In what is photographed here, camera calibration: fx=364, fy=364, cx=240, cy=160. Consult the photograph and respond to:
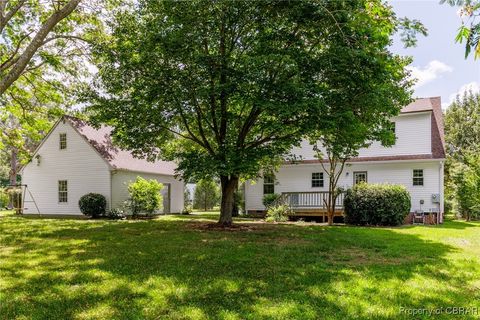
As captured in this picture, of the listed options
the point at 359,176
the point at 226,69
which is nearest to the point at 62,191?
the point at 226,69

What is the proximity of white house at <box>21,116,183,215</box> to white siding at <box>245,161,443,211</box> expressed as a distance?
702 centimetres

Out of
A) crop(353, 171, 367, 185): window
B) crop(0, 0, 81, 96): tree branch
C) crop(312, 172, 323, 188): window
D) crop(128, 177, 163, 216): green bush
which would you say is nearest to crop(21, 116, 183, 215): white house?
crop(128, 177, 163, 216): green bush

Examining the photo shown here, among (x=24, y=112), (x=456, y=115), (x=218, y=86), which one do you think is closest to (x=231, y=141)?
(x=218, y=86)

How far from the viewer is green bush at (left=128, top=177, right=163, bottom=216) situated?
20.1 meters

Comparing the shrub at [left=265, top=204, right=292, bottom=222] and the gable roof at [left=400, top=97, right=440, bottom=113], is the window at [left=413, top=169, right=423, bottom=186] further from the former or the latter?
the shrub at [left=265, top=204, right=292, bottom=222]

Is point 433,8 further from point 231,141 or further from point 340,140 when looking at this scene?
point 231,141

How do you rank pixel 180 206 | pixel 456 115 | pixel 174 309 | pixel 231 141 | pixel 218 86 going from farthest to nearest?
pixel 456 115 → pixel 180 206 → pixel 231 141 → pixel 218 86 → pixel 174 309

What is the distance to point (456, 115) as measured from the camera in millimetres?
36438

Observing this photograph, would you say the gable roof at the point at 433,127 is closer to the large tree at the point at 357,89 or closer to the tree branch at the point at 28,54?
the large tree at the point at 357,89

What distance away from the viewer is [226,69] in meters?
11.6

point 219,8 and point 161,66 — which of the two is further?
point 161,66

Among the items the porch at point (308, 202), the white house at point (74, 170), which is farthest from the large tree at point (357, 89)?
the white house at point (74, 170)

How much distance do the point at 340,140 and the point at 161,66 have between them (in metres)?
6.82

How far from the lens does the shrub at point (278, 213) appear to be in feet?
62.4
